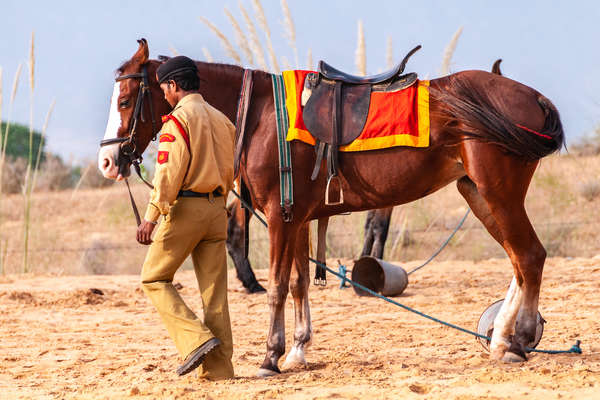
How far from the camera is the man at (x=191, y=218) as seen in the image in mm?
4352

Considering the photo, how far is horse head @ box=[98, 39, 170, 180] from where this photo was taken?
201 inches

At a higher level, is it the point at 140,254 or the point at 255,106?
the point at 255,106

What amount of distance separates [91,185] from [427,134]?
2635 cm

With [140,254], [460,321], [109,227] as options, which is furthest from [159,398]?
[109,227]

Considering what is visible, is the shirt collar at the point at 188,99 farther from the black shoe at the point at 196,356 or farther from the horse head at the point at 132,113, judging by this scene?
the black shoe at the point at 196,356

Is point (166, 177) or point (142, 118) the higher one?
point (142, 118)

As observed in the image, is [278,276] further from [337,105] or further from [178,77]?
[178,77]

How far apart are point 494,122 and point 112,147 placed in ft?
8.27

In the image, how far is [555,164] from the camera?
19.8 metres

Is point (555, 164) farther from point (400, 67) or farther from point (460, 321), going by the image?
point (400, 67)

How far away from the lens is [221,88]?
5.35 metres

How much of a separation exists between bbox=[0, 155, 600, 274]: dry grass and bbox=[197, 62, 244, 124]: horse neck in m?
5.96

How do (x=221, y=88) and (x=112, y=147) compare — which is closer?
(x=112, y=147)

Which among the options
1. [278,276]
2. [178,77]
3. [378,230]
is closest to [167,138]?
[178,77]
